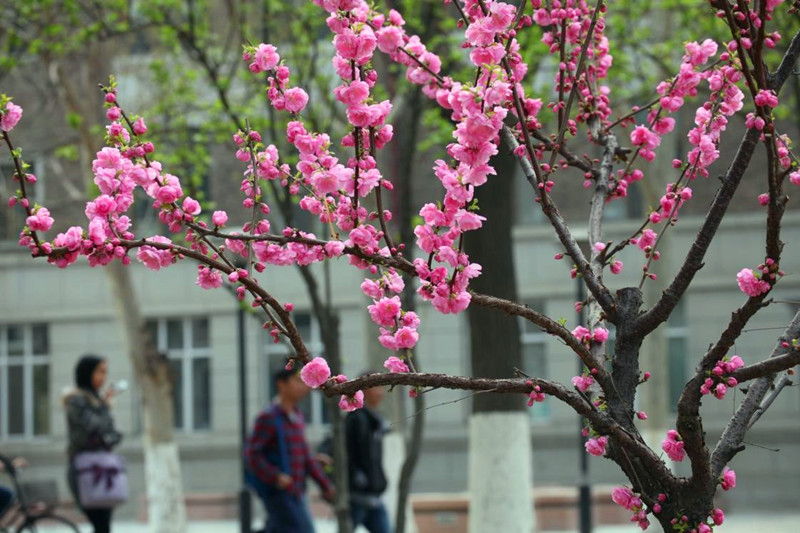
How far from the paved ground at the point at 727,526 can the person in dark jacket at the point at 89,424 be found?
904cm

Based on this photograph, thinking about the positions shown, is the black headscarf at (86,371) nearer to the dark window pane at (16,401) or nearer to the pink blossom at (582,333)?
the pink blossom at (582,333)

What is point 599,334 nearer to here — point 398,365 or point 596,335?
point 596,335

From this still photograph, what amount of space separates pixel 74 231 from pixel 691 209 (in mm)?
23017

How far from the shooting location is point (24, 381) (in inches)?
1133

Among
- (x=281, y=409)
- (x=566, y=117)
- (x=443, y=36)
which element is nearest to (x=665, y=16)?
(x=443, y=36)

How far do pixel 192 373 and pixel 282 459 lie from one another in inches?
722

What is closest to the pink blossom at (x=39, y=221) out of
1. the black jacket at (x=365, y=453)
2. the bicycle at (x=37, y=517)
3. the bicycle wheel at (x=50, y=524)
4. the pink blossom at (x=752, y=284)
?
the pink blossom at (x=752, y=284)

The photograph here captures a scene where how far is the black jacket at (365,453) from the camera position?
11148mm

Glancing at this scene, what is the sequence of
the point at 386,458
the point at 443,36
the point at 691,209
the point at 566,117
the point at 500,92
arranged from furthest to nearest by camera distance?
the point at 691,209
the point at 386,458
the point at 443,36
the point at 566,117
the point at 500,92

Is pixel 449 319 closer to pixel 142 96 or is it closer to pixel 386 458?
pixel 142 96

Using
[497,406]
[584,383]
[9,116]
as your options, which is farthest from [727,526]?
[9,116]

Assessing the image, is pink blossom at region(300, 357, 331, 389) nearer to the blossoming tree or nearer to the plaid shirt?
the blossoming tree

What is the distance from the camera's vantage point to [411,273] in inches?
173

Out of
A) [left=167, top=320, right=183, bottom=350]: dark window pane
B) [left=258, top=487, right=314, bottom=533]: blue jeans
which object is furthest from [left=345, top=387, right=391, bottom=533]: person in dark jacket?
[left=167, top=320, right=183, bottom=350]: dark window pane
